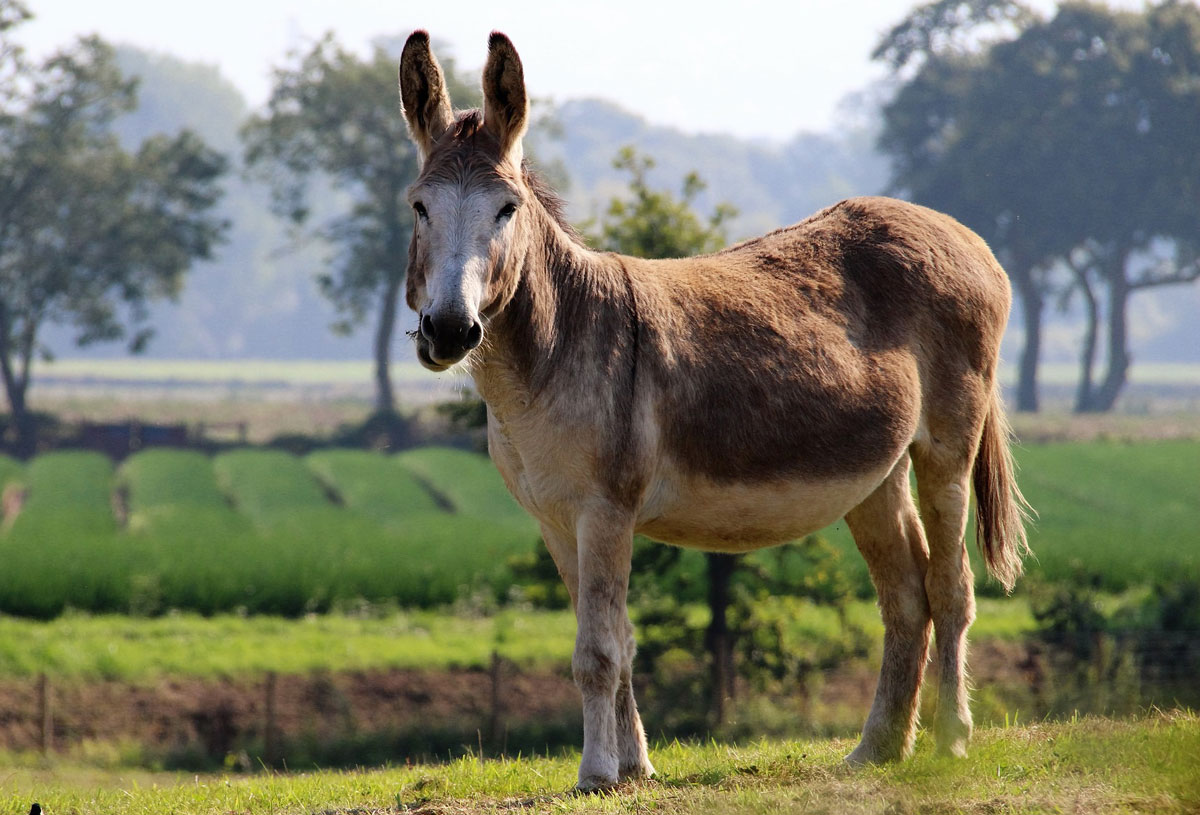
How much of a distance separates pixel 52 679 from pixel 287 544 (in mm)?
7384

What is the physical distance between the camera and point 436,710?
49.2ft

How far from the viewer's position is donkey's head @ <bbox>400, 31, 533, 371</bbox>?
166 inches

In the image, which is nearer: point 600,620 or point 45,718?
point 600,620

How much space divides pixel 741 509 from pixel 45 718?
10979 millimetres

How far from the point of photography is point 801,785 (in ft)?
16.6

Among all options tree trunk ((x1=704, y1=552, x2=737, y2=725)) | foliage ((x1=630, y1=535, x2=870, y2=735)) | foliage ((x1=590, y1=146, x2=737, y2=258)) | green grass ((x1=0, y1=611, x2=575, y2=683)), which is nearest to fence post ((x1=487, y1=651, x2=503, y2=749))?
green grass ((x1=0, y1=611, x2=575, y2=683))

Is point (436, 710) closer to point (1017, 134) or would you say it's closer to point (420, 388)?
point (1017, 134)

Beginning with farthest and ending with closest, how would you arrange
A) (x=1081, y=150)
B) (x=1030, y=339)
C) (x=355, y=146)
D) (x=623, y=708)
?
(x=1030, y=339)
(x=1081, y=150)
(x=355, y=146)
(x=623, y=708)

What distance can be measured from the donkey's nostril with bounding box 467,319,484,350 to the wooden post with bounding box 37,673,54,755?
436 inches

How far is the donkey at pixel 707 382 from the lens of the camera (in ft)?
15.3

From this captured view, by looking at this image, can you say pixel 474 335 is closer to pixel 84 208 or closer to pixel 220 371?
pixel 84 208

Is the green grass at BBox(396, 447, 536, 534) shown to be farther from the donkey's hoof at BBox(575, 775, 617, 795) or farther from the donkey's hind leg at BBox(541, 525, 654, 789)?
the donkey's hoof at BBox(575, 775, 617, 795)

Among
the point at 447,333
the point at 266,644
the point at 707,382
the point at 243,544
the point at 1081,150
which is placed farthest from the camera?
the point at 1081,150

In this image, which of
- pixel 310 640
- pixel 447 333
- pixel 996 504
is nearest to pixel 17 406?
pixel 310 640
